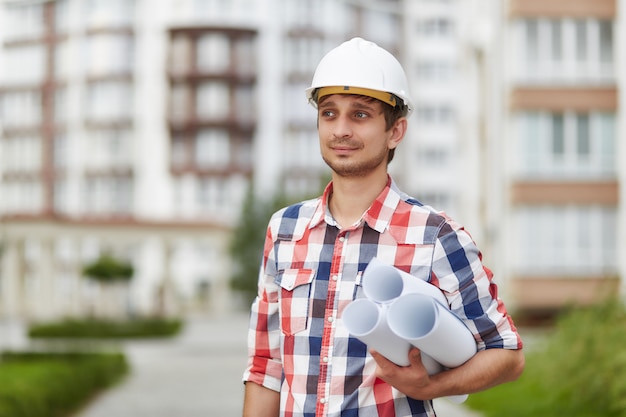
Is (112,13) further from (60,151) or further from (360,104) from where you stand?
(360,104)

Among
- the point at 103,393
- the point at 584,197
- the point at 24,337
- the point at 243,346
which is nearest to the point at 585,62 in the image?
the point at 584,197

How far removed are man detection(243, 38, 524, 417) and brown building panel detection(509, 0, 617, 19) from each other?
27.3m

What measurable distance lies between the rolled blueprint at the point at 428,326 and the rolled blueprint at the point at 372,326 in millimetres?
20

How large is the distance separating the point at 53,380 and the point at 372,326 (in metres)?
9.54

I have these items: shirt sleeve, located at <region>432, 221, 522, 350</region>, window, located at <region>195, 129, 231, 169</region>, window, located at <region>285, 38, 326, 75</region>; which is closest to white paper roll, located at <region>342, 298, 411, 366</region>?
shirt sleeve, located at <region>432, 221, 522, 350</region>

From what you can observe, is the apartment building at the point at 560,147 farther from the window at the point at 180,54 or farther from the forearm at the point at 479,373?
the window at the point at 180,54

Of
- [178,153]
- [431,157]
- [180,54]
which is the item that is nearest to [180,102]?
[180,54]

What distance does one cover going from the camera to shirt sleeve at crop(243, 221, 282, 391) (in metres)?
2.82

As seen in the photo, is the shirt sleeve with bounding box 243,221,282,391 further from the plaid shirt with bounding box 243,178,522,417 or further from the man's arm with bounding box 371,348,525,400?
the man's arm with bounding box 371,348,525,400

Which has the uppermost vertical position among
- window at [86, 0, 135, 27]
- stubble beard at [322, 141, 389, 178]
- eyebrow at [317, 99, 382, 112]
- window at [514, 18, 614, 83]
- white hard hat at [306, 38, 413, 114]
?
window at [86, 0, 135, 27]

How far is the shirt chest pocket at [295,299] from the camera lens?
2678 mm

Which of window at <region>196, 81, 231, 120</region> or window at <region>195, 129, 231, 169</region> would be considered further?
window at <region>195, 129, 231, 169</region>

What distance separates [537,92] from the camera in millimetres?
29156

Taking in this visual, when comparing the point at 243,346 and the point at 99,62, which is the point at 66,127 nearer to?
the point at 99,62
